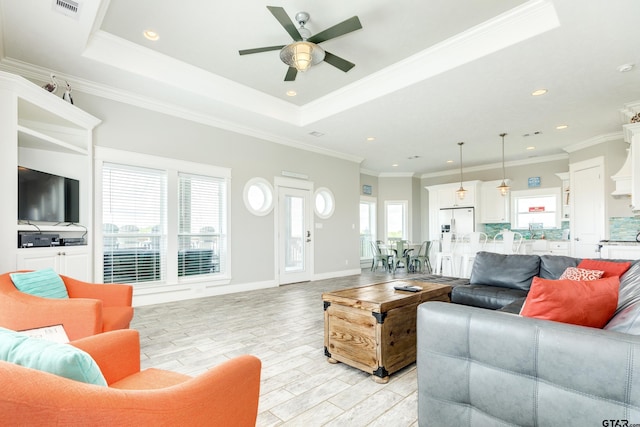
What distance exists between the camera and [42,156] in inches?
143

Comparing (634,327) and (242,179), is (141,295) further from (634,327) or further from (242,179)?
(634,327)

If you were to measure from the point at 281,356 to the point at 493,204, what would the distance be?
320 inches

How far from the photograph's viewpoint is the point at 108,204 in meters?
4.27

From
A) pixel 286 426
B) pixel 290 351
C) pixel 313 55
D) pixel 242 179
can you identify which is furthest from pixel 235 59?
pixel 286 426

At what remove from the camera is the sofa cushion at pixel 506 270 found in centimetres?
333

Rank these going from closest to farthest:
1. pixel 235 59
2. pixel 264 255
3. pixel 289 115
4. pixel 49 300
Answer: pixel 49 300 → pixel 235 59 → pixel 289 115 → pixel 264 255

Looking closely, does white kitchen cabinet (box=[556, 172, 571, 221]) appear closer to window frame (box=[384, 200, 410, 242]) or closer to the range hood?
the range hood

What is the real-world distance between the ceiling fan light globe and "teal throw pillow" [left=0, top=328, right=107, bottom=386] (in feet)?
9.76

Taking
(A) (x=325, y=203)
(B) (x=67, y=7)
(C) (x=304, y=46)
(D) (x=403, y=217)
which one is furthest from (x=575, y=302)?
(D) (x=403, y=217)

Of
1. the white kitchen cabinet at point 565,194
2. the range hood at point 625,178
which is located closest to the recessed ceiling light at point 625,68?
the range hood at point 625,178

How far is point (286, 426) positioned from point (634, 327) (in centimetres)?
170

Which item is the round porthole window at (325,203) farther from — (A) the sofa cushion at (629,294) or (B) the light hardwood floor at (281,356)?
(A) the sofa cushion at (629,294)

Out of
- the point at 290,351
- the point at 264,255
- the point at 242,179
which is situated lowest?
the point at 290,351

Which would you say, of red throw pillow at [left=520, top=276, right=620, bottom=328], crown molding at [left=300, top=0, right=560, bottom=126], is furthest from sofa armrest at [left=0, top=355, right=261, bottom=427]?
crown molding at [left=300, top=0, right=560, bottom=126]
